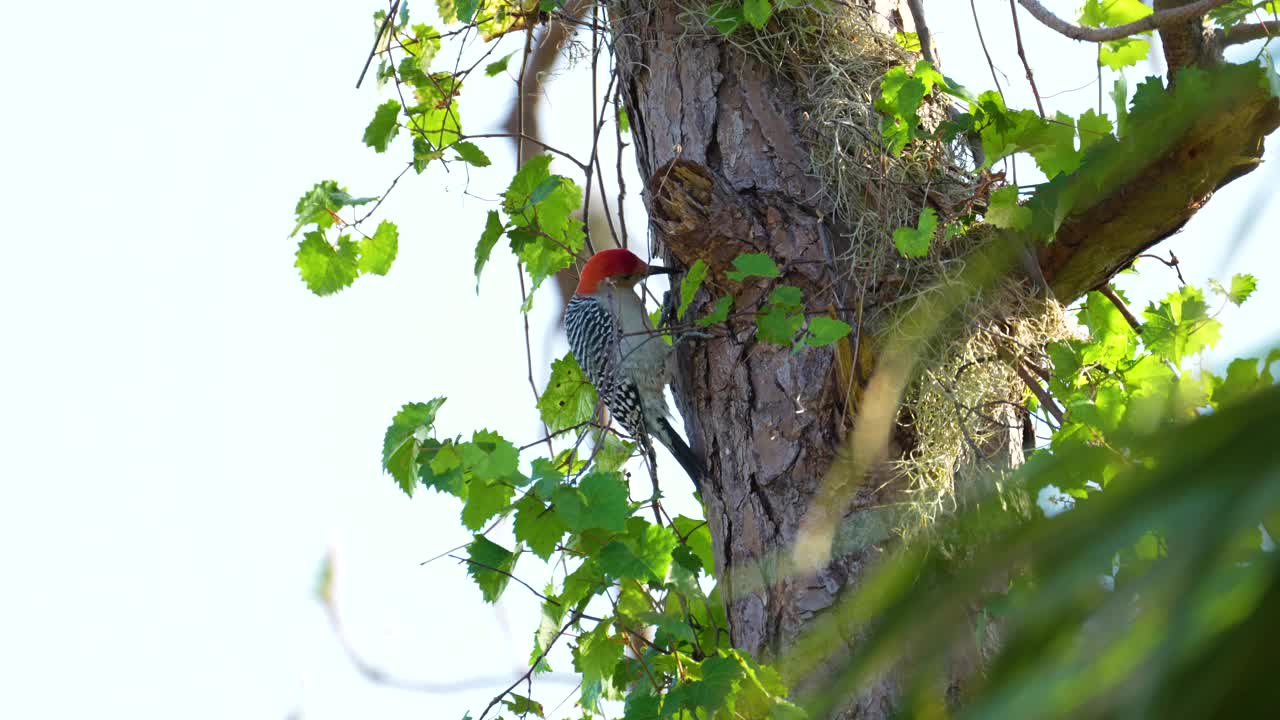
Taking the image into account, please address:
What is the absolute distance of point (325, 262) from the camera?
2953mm

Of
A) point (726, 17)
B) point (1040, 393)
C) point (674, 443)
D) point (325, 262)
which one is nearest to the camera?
point (1040, 393)

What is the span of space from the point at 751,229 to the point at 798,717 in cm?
111

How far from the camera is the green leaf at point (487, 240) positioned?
2779mm

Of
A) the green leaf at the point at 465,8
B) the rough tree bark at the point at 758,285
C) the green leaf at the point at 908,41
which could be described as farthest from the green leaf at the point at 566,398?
the green leaf at the point at 908,41

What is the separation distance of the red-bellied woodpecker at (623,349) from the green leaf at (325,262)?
2.42 ft

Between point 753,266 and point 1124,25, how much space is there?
0.87 metres

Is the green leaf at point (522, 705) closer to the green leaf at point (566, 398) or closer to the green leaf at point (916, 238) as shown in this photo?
the green leaf at point (566, 398)

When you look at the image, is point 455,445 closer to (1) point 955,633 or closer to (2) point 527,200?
(2) point 527,200

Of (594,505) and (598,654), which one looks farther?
(598,654)

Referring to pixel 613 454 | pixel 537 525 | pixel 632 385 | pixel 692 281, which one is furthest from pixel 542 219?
pixel 632 385

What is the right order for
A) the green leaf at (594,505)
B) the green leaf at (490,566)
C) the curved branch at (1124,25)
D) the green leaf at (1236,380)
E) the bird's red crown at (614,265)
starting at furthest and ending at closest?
1. the bird's red crown at (614,265)
2. the green leaf at (490,566)
3. the green leaf at (594,505)
4. the curved branch at (1124,25)
5. the green leaf at (1236,380)

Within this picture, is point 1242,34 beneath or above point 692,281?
beneath

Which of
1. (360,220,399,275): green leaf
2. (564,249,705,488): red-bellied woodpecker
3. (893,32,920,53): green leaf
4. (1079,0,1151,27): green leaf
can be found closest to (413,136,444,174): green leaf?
(360,220,399,275): green leaf

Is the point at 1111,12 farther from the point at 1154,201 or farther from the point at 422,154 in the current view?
the point at 422,154
